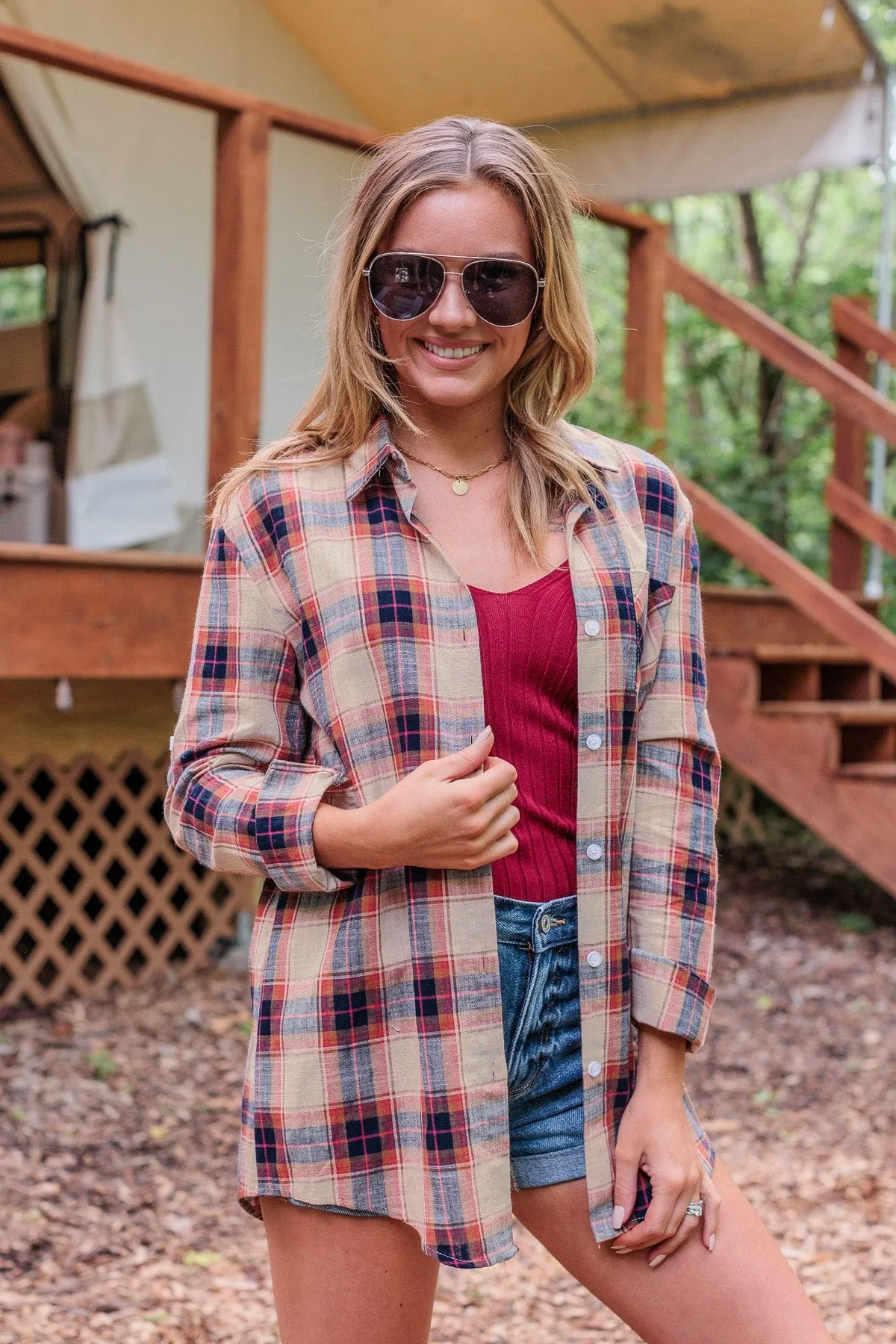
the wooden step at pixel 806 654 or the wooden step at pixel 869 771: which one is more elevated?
the wooden step at pixel 806 654

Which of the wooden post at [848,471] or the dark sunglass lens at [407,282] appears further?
the wooden post at [848,471]

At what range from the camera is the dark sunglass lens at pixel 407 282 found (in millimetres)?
1461

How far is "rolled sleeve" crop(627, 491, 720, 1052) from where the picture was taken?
4.79 feet

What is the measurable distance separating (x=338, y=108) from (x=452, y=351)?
23.1 ft

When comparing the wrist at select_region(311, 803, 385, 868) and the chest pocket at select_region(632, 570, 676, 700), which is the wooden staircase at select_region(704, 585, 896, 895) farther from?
the wrist at select_region(311, 803, 385, 868)

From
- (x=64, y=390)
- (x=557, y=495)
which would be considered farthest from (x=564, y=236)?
(x=64, y=390)

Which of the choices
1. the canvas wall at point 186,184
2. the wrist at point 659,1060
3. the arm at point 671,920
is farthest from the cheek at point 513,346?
the canvas wall at point 186,184

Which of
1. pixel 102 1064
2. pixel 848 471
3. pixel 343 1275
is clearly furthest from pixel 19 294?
pixel 343 1275

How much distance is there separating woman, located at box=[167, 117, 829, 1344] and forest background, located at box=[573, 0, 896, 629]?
447cm

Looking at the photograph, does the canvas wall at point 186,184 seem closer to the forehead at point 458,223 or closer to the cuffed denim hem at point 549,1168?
the forehead at point 458,223

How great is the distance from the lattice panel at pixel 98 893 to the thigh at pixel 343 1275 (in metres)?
3.68

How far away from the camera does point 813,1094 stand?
425 cm

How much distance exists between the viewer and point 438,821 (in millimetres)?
1293

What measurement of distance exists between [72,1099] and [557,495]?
10.3 feet
